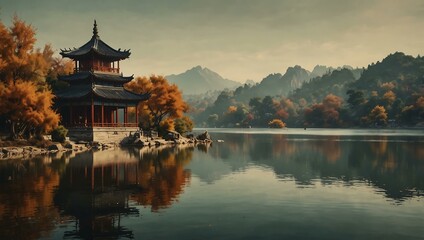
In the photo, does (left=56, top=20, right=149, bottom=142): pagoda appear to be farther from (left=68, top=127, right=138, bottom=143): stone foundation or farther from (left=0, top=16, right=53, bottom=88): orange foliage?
(left=0, top=16, right=53, bottom=88): orange foliage

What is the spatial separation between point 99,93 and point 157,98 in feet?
48.3

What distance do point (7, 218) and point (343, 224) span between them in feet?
46.4

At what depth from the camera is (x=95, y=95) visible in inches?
2500

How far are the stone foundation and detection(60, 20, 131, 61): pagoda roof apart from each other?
1379cm

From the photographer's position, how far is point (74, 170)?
1307 inches

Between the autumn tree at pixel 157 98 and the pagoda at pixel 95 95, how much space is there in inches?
264

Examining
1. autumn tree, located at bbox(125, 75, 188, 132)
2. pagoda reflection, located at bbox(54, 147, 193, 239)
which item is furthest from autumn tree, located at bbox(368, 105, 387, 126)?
pagoda reflection, located at bbox(54, 147, 193, 239)

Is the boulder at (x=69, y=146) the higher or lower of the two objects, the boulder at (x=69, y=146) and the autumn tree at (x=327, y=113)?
the lower

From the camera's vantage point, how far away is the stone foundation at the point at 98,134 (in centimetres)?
6250

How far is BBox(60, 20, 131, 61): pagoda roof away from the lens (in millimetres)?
69062

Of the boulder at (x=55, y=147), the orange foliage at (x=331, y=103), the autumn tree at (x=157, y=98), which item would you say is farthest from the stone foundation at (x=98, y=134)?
the orange foliage at (x=331, y=103)

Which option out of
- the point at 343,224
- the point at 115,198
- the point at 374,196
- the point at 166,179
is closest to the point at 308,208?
the point at 343,224

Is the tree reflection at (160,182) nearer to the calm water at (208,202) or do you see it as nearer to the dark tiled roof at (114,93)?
the calm water at (208,202)

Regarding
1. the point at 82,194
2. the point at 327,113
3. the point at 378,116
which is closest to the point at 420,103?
the point at 378,116
